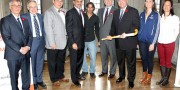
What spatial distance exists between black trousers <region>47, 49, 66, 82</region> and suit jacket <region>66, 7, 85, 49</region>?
11.7 inches

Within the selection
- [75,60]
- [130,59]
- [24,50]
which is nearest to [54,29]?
[75,60]

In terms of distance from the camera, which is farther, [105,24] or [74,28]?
[105,24]

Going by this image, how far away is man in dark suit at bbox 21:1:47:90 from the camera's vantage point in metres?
3.48

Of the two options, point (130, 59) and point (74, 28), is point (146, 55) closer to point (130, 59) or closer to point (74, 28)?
point (130, 59)

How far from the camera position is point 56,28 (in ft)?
12.1

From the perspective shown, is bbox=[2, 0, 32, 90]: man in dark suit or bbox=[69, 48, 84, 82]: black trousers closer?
bbox=[2, 0, 32, 90]: man in dark suit

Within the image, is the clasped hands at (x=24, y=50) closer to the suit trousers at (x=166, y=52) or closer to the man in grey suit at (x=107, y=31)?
the man in grey suit at (x=107, y=31)

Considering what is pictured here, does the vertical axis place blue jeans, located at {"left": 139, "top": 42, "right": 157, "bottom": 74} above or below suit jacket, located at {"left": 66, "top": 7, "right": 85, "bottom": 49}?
below

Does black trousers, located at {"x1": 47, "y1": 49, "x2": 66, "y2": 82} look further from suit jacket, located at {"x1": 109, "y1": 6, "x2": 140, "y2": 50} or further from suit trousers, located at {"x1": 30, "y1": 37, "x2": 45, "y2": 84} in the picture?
suit jacket, located at {"x1": 109, "y1": 6, "x2": 140, "y2": 50}

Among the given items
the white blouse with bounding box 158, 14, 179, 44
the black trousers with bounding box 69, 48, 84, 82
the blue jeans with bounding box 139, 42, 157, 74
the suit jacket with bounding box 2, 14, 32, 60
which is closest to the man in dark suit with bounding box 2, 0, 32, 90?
the suit jacket with bounding box 2, 14, 32, 60

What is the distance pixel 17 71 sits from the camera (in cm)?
307

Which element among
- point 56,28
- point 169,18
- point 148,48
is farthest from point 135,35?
point 56,28

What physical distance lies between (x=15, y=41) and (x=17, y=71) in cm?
47

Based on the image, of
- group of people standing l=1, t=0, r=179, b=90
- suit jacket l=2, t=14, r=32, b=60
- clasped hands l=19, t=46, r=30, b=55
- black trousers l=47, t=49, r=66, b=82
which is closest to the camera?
suit jacket l=2, t=14, r=32, b=60
